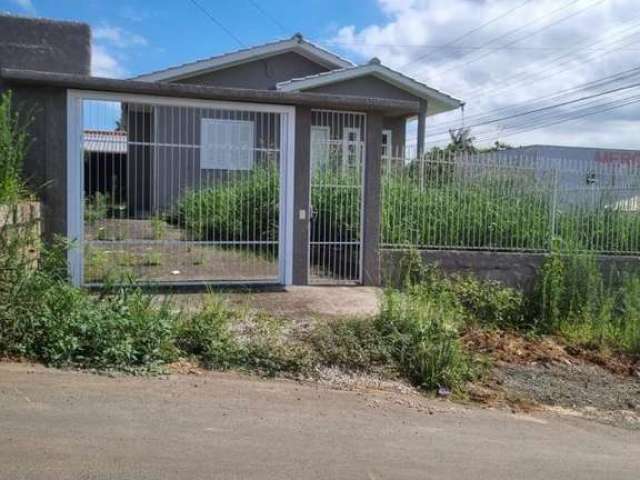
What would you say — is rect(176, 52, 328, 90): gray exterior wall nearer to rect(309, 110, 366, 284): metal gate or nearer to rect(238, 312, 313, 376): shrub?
rect(309, 110, 366, 284): metal gate

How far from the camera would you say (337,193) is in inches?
403

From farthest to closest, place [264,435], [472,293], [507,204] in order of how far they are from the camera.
Answer: [507,204]
[472,293]
[264,435]

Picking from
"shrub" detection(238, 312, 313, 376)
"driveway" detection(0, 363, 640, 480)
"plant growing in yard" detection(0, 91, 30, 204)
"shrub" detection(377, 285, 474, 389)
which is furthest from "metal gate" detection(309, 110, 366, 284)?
"driveway" detection(0, 363, 640, 480)

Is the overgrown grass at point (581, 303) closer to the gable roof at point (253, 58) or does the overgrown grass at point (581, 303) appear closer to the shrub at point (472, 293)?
the shrub at point (472, 293)

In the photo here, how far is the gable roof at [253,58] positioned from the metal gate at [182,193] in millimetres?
7896

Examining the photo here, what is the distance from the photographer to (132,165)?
9.38 meters

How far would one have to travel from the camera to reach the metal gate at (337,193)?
1003 cm

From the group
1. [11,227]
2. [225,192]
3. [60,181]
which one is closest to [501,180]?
[225,192]

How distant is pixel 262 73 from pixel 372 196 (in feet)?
34.1

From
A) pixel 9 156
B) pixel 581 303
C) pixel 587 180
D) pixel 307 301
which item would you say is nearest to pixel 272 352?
pixel 307 301

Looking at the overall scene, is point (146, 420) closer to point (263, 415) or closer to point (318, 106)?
point (263, 415)

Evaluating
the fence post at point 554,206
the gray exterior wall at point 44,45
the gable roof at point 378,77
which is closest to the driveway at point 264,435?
the gray exterior wall at point 44,45

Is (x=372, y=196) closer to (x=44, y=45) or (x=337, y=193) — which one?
(x=337, y=193)

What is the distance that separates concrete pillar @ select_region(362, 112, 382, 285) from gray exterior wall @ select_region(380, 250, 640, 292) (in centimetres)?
34
